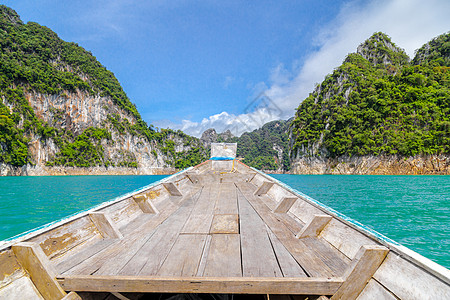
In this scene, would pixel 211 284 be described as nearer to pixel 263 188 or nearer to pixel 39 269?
pixel 39 269

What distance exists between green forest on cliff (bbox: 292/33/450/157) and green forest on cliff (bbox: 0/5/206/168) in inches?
2894

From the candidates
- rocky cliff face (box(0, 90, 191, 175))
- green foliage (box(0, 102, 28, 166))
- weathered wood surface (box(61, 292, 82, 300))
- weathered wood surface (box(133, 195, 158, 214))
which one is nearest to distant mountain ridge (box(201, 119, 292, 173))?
rocky cliff face (box(0, 90, 191, 175))

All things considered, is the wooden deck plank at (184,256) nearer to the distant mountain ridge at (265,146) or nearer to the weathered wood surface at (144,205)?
the weathered wood surface at (144,205)

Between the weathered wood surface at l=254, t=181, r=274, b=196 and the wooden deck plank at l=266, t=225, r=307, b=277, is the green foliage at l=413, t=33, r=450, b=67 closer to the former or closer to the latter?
the weathered wood surface at l=254, t=181, r=274, b=196

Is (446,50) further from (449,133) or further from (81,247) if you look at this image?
(81,247)

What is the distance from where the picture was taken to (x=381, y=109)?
5681 centimetres

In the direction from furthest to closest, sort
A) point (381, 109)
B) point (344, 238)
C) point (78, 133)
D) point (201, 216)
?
point (78, 133) < point (381, 109) < point (201, 216) < point (344, 238)

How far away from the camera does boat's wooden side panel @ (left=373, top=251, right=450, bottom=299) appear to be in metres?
1.40

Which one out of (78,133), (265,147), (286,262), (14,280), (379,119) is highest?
(78,133)

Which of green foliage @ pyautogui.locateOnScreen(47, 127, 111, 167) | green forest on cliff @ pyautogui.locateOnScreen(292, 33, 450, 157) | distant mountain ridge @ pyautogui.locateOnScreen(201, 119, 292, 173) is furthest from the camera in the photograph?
distant mountain ridge @ pyautogui.locateOnScreen(201, 119, 292, 173)

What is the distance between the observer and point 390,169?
167 feet

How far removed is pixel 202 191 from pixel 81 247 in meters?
3.80

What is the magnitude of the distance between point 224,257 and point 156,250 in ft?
2.64

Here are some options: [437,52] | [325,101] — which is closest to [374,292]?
[325,101]
